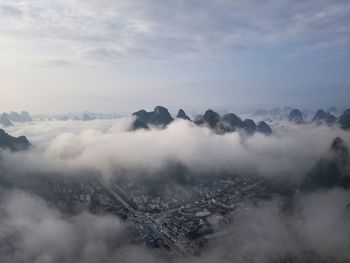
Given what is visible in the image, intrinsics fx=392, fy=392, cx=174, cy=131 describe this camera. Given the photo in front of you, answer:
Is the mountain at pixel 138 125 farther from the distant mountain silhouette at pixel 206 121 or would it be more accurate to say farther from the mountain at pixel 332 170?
the mountain at pixel 332 170

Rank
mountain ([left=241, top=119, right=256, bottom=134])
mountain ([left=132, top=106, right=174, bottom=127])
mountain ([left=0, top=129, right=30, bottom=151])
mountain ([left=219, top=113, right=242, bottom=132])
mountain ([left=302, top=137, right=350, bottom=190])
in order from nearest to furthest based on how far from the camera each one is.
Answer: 1. mountain ([left=302, top=137, right=350, bottom=190])
2. mountain ([left=0, top=129, right=30, bottom=151])
3. mountain ([left=219, top=113, right=242, bottom=132])
4. mountain ([left=132, top=106, right=174, bottom=127])
5. mountain ([left=241, top=119, right=256, bottom=134])

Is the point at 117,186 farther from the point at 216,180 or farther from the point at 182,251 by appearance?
the point at 182,251

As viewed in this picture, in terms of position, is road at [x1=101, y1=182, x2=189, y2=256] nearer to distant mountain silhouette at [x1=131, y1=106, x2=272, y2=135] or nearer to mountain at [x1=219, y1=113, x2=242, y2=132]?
distant mountain silhouette at [x1=131, y1=106, x2=272, y2=135]

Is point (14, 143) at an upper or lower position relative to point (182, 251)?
upper

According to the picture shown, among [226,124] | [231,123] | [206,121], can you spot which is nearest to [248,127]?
[231,123]

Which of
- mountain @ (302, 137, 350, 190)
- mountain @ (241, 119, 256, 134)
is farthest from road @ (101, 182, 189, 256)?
mountain @ (241, 119, 256, 134)

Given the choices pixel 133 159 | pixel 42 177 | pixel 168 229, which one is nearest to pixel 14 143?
pixel 42 177

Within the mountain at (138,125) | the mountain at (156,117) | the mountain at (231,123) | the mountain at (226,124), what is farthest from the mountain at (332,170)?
the mountain at (156,117)
